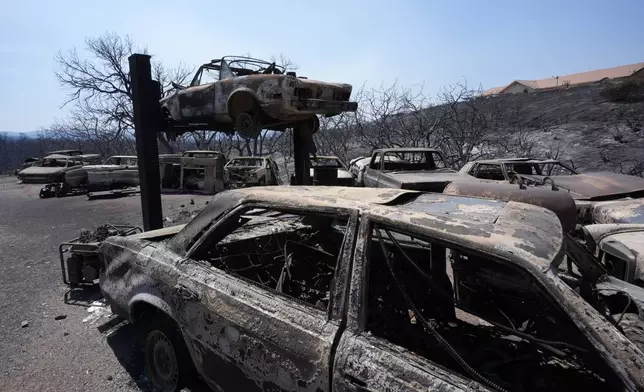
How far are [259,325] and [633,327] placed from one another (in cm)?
183

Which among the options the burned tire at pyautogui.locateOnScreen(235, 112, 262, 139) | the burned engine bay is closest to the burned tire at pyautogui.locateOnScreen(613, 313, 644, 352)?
the burned engine bay

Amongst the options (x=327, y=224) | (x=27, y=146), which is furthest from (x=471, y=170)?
(x=27, y=146)

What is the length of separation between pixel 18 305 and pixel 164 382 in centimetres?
273

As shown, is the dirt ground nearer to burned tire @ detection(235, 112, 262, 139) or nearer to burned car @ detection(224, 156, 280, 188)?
burned tire @ detection(235, 112, 262, 139)

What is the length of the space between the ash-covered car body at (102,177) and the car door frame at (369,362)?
13.9 meters

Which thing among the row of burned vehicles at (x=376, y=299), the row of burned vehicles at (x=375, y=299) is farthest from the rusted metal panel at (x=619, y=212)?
the row of burned vehicles at (x=375, y=299)

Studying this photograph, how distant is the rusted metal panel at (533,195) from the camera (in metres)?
5.00

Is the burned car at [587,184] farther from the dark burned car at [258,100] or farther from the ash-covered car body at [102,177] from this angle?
the ash-covered car body at [102,177]

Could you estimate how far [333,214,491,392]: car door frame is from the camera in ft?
4.55

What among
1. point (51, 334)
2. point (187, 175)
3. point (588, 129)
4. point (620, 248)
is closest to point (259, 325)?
point (51, 334)

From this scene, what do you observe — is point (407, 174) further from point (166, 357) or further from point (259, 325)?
point (259, 325)

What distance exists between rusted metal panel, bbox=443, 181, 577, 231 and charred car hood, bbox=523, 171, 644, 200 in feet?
3.13

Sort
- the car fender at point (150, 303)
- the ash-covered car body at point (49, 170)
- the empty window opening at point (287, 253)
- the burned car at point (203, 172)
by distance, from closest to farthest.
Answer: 1. the car fender at point (150, 303)
2. the empty window opening at point (287, 253)
3. the burned car at point (203, 172)
4. the ash-covered car body at point (49, 170)

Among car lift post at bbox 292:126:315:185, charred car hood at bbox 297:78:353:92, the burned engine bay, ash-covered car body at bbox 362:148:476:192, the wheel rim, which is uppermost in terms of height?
charred car hood at bbox 297:78:353:92
